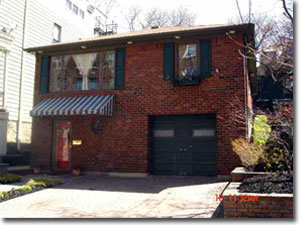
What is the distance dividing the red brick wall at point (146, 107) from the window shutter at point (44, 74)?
56.8 inches

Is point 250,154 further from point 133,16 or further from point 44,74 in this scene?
point 44,74

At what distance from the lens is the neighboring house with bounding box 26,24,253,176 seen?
10.2 meters

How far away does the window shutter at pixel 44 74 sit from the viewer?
1266 cm

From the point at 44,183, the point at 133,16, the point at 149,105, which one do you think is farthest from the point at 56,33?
the point at 44,183

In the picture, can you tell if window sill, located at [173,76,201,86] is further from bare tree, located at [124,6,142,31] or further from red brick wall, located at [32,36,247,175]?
bare tree, located at [124,6,142,31]

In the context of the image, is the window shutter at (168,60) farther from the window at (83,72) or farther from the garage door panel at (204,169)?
the garage door panel at (204,169)

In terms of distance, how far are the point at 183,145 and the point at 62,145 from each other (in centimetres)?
473

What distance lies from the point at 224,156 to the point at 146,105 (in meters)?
3.09

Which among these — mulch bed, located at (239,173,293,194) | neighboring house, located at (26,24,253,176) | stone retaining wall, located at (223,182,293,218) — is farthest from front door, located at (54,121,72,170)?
stone retaining wall, located at (223,182,293,218)

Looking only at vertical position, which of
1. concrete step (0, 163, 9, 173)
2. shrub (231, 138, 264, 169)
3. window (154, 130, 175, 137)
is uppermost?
window (154, 130, 175, 137)

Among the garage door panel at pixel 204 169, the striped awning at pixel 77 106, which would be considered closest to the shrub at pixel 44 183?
the striped awning at pixel 77 106

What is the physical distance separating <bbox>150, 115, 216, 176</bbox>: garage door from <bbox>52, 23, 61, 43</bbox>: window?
962 centimetres

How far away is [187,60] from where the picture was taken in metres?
10.9
